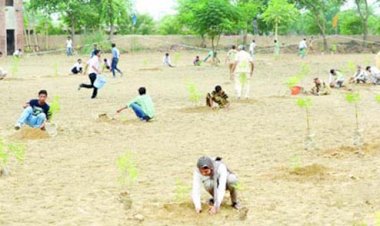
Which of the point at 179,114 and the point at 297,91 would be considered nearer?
the point at 179,114

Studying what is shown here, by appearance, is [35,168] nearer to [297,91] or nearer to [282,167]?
[282,167]

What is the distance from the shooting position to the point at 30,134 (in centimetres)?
1325

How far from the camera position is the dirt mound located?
519 inches

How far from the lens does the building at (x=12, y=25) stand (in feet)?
163

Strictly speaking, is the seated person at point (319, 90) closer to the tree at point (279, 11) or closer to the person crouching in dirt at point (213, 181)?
the person crouching in dirt at point (213, 181)

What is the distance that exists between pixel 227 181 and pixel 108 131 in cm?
650

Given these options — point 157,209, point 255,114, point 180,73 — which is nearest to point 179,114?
point 255,114

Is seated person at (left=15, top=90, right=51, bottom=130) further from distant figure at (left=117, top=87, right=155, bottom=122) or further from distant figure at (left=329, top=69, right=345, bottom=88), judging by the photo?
distant figure at (left=329, top=69, right=345, bottom=88)

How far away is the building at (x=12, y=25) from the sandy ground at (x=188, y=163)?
30222 millimetres

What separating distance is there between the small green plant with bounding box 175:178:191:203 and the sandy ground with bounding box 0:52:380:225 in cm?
7

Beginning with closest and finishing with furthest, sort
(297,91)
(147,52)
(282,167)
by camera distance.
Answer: (282,167)
(297,91)
(147,52)

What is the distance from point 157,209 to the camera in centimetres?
816

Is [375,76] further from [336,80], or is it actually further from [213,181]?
[213,181]

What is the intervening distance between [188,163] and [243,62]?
864 cm
